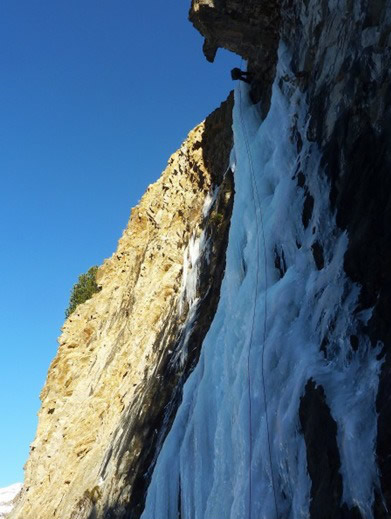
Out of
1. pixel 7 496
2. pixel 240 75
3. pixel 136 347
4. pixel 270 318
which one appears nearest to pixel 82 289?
pixel 136 347

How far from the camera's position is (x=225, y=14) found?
9.72 meters

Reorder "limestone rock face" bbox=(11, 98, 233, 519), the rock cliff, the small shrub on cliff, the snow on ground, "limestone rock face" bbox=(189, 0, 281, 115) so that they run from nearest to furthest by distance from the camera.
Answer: the rock cliff → "limestone rock face" bbox=(189, 0, 281, 115) → "limestone rock face" bbox=(11, 98, 233, 519) → the small shrub on cliff → the snow on ground

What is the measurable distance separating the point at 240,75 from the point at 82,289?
54.5 feet

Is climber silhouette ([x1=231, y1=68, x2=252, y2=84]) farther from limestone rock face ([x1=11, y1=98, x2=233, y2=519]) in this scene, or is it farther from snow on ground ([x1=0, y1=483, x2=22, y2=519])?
snow on ground ([x1=0, y1=483, x2=22, y2=519])

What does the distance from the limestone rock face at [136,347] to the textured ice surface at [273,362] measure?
1402 mm

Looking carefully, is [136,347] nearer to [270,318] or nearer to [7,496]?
[270,318]

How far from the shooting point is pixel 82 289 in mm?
26188

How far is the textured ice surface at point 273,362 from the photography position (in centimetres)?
479

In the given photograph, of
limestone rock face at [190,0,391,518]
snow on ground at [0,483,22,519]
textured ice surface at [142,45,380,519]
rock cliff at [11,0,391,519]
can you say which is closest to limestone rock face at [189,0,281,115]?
rock cliff at [11,0,391,519]

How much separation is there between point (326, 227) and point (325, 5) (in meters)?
2.53

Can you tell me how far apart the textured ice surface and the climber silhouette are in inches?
86.9

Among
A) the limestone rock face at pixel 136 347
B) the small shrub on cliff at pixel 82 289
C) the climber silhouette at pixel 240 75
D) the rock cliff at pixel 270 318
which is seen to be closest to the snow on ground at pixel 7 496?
the small shrub on cliff at pixel 82 289

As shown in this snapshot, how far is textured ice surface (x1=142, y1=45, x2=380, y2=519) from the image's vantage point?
4.79m

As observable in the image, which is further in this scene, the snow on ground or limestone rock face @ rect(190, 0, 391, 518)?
the snow on ground
